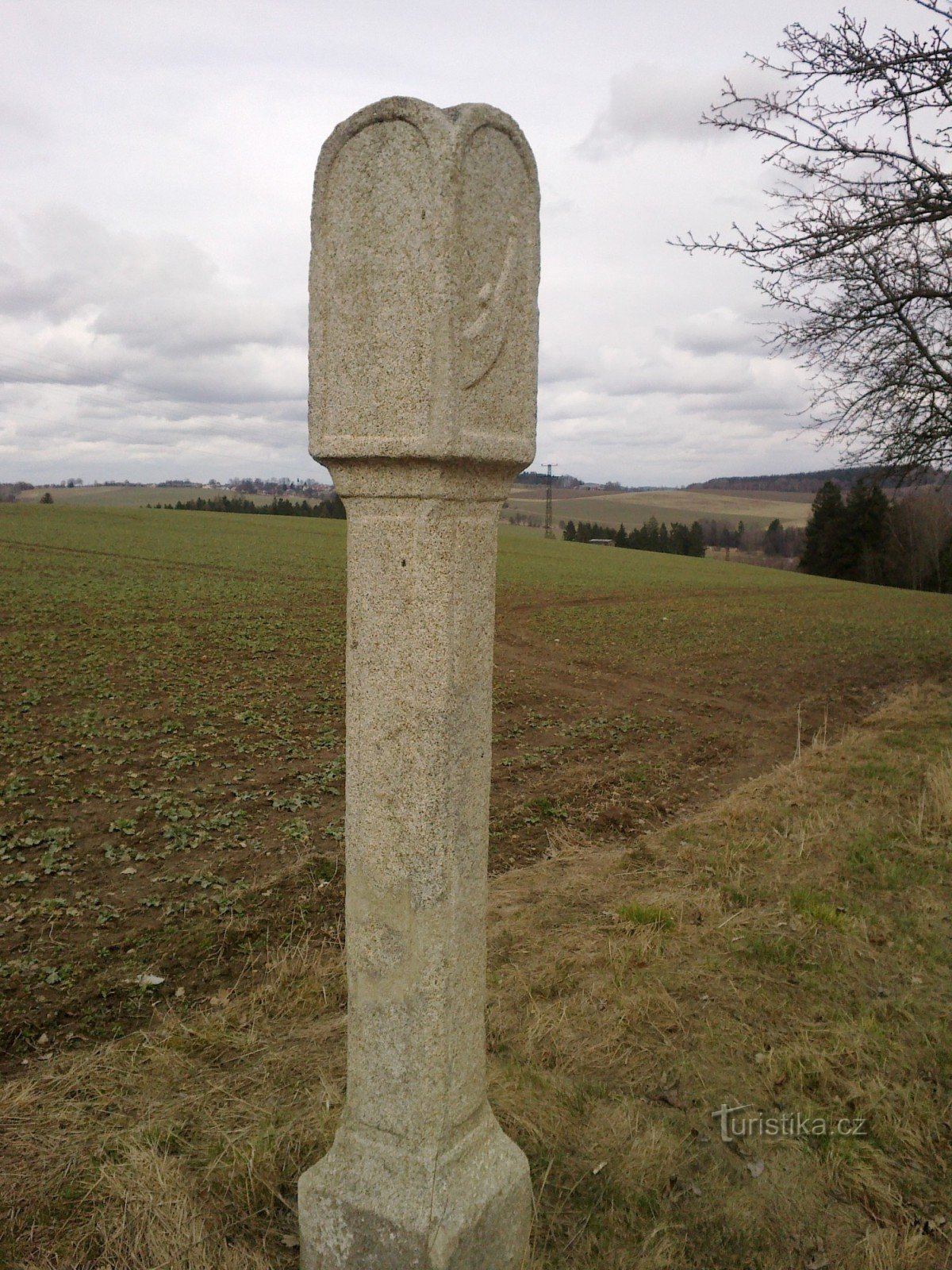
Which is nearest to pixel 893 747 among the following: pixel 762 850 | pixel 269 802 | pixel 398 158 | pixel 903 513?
pixel 762 850

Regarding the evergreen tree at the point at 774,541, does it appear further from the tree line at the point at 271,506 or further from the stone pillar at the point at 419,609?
the stone pillar at the point at 419,609

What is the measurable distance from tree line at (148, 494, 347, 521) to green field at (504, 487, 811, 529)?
21.0 m

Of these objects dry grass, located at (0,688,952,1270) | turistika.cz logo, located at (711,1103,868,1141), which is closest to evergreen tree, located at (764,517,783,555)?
dry grass, located at (0,688,952,1270)

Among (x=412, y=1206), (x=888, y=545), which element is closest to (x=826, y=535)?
(x=888, y=545)

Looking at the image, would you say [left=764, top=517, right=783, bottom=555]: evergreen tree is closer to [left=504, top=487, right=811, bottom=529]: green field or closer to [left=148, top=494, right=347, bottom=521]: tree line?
[left=504, top=487, right=811, bottom=529]: green field

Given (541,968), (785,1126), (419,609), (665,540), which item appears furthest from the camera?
(665,540)

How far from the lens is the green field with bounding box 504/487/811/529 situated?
9481cm

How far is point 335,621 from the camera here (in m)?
21.8

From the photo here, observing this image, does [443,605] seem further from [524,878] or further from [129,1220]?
[524,878]

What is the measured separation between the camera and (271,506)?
73.2 m

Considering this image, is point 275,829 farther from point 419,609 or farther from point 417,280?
point 417,280

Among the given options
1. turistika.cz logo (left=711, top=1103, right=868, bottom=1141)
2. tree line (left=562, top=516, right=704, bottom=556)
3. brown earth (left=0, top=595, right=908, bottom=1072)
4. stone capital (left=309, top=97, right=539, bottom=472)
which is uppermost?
stone capital (left=309, top=97, right=539, bottom=472)

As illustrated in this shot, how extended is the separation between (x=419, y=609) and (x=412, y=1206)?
1865 mm

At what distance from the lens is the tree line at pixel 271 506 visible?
70250 millimetres
